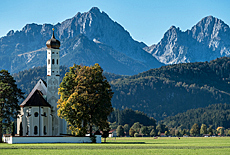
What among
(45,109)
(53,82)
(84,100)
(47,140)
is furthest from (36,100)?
(84,100)

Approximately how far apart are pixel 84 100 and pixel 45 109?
70.6 ft

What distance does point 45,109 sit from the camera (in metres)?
115

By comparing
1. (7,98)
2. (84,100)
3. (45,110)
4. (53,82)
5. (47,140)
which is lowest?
(47,140)

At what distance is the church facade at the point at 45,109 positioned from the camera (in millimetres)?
112312

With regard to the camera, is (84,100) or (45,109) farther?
(45,109)

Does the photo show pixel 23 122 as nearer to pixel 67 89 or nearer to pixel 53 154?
pixel 67 89

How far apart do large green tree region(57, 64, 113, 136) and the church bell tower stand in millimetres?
17443

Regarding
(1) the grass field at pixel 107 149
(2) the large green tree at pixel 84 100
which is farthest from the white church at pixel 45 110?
(1) the grass field at pixel 107 149

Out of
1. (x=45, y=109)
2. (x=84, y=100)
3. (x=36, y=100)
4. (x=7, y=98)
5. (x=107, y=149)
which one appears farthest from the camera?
(x=45, y=109)

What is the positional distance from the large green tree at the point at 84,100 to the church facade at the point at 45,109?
14664 mm

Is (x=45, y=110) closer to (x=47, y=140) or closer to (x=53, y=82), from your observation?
(x=53, y=82)

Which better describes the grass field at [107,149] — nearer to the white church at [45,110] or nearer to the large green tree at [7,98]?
the large green tree at [7,98]

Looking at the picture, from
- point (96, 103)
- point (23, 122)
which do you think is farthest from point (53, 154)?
point (23, 122)

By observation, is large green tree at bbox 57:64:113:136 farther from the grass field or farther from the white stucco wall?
the grass field
